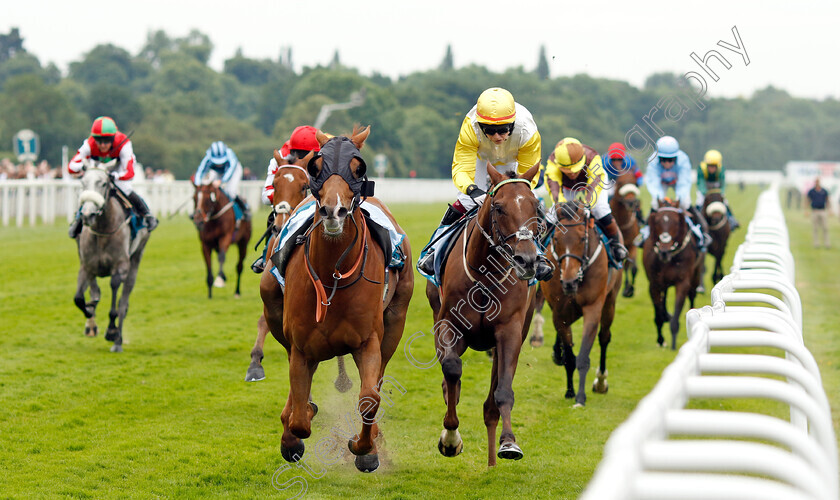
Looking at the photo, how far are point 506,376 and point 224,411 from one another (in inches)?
98.3

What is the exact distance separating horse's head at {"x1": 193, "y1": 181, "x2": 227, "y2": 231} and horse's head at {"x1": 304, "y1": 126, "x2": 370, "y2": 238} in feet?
28.5

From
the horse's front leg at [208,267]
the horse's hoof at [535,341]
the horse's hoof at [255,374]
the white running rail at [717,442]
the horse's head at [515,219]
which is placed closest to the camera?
the white running rail at [717,442]

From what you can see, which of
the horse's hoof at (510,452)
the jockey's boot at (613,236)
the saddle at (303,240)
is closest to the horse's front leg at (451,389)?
the horse's hoof at (510,452)

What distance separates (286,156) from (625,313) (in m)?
6.78

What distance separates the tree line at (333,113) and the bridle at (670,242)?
116cm

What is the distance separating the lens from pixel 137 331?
10.2 m

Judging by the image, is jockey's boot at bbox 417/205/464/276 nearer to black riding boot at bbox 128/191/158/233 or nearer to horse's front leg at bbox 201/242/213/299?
black riding boot at bbox 128/191/158/233

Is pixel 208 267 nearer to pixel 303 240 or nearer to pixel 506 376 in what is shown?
pixel 303 240

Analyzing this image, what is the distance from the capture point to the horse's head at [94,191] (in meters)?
8.48

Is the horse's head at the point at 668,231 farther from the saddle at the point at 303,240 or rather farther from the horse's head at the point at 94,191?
the horse's head at the point at 94,191

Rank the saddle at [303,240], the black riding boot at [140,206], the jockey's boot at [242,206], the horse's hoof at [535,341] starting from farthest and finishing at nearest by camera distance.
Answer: the jockey's boot at [242,206], the horse's hoof at [535,341], the black riding boot at [140,206], the saddle at [303,240]

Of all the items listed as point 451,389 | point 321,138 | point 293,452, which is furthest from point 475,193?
point 293,452

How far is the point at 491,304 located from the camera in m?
5.20

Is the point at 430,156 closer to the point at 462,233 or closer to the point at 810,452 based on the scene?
the point at 462,233
